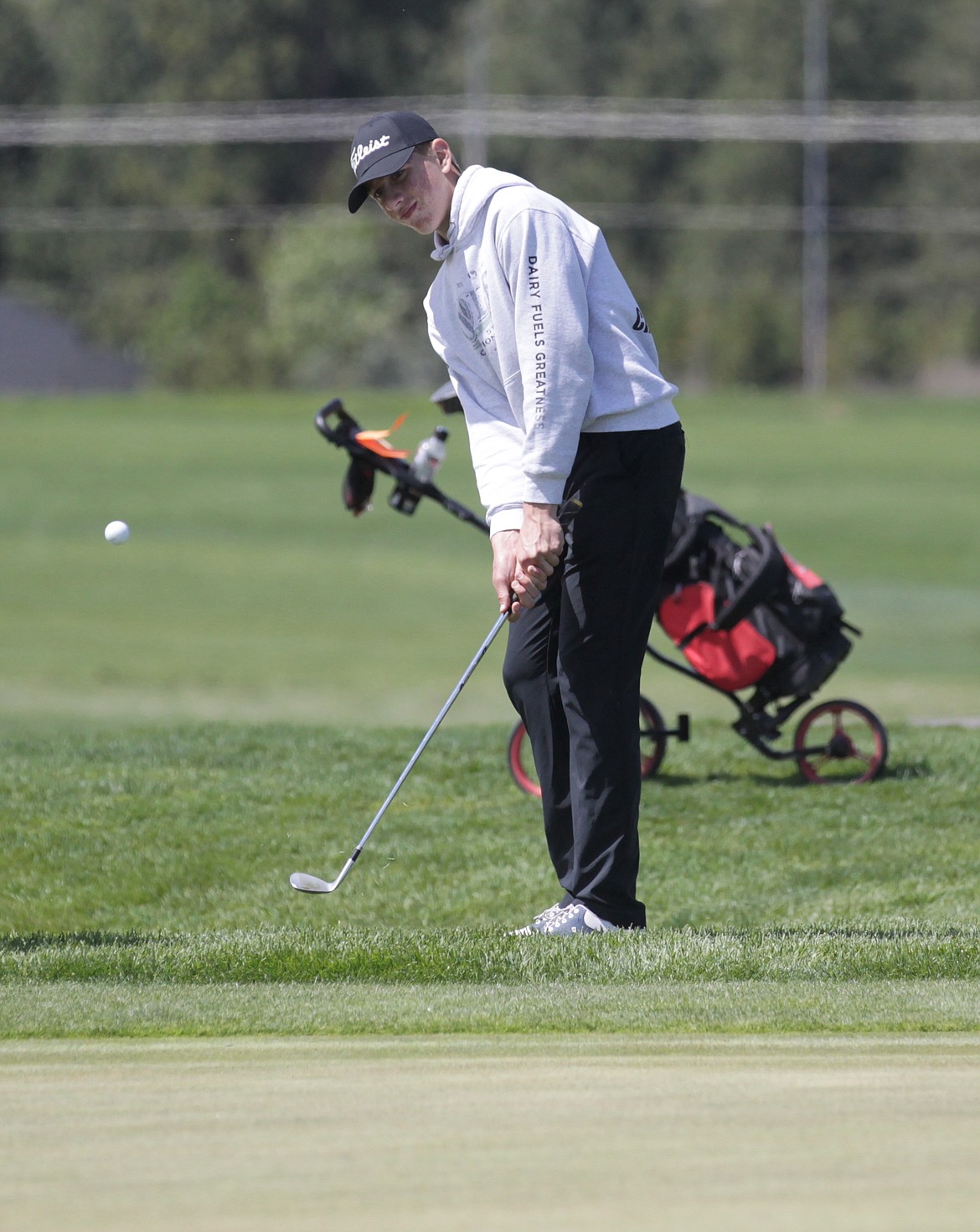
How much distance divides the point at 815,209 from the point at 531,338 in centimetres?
5389

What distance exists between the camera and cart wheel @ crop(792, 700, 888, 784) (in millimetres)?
7250

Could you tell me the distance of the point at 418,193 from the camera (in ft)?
13.9

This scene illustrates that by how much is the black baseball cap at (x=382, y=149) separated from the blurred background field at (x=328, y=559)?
6.77 metres

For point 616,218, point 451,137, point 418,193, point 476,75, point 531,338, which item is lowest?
point 616,218

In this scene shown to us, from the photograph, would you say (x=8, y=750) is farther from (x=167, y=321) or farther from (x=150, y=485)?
(x=167, y=321)

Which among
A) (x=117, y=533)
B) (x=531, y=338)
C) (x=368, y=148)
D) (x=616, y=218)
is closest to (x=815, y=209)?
(x=616, y=218)

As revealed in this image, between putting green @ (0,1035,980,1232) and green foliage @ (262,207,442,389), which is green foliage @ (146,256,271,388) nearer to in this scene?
green foliage @ (262,207,442,389)

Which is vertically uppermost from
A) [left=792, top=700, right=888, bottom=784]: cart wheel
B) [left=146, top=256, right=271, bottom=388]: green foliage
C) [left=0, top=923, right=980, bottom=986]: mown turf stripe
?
[left=0, top=923, right=980, bottom=986]: mown turf stripe

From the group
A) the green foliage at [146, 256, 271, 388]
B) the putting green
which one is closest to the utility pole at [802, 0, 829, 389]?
the green foliage at [146, 256, 271, 388]

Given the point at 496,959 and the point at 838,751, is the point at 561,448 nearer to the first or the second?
the point at 496,959

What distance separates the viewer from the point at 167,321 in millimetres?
58406

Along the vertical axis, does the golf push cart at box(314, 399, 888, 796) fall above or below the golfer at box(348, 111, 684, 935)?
below

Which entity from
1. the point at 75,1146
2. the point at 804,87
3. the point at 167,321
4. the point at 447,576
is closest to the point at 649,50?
the point at 804,87

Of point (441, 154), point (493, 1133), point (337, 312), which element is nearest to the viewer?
point (493, 1133)
